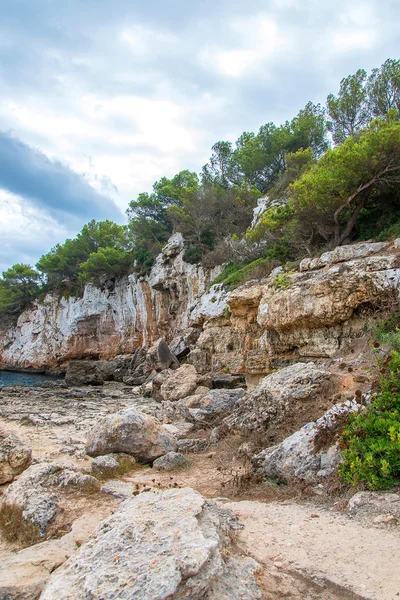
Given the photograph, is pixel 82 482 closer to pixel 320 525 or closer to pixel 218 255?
pixel 320 525

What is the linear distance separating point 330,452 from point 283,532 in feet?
5.07

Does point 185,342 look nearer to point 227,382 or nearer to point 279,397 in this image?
point 227,382

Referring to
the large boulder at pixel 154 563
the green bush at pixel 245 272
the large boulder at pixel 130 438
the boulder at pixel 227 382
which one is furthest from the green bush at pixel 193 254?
the large boulder at pixel 154 563

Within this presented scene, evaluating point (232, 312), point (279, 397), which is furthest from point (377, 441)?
point (232, 312)

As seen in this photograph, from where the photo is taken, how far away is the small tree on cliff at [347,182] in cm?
1373

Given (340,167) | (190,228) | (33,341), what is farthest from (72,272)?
(340,167)

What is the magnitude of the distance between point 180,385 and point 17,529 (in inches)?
466

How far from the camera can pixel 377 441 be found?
371cm

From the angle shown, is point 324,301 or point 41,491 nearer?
point 41,491

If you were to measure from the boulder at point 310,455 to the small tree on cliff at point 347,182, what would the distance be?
12.0 m

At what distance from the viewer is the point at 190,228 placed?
31.9 m

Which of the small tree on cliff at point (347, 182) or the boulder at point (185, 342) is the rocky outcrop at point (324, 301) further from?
the boulder at point (185, 342)

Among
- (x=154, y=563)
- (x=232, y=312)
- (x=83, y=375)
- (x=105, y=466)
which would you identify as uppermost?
(x=232, y=312)

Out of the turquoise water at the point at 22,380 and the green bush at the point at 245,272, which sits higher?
the green bush at the point at 245,272
